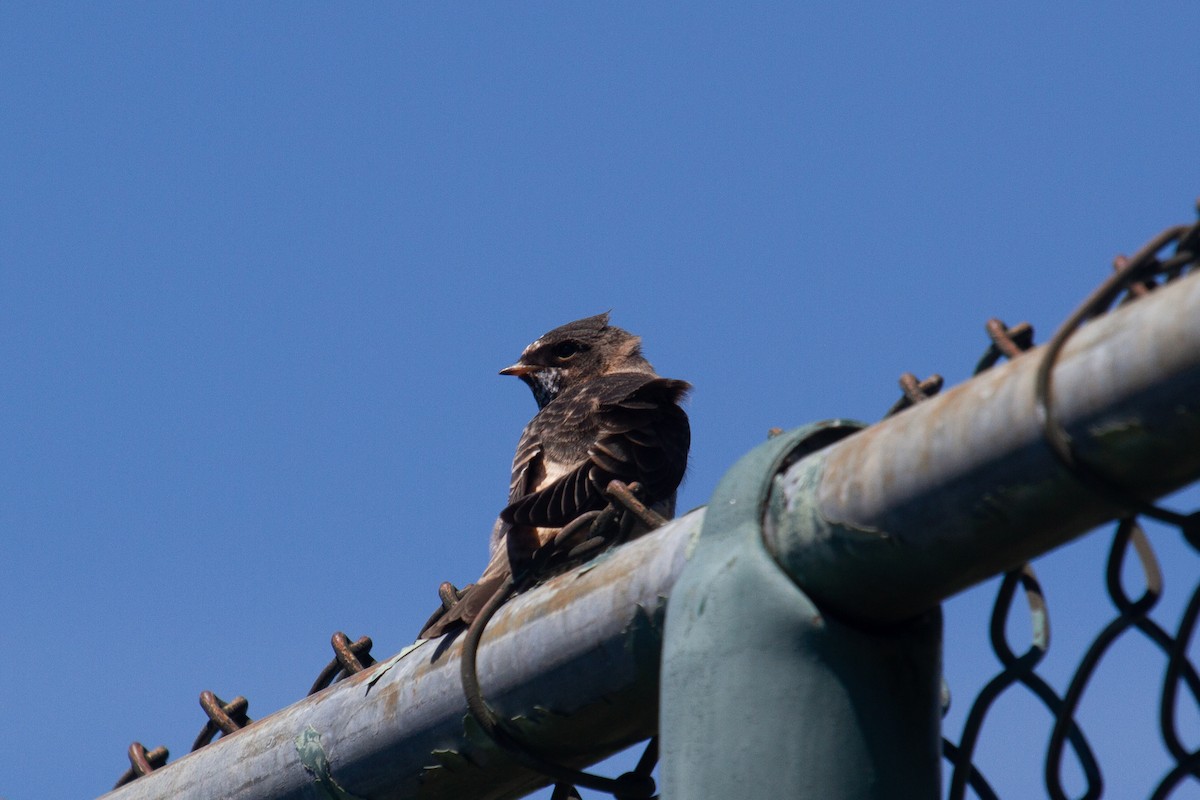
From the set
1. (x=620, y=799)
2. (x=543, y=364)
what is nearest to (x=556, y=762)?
(x=620, y=799)

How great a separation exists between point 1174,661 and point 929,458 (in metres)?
0.27

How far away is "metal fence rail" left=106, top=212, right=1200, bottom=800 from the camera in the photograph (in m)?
1.38

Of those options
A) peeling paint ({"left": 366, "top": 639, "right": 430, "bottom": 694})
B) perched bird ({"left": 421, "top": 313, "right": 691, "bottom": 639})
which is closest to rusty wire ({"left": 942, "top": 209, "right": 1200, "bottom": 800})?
peeling paint ({"left": 366, "top": 639, "right": 430, "bottom": 694})

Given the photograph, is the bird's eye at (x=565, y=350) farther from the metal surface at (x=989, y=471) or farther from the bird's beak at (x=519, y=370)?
the metal surface at (x=989, y=471)

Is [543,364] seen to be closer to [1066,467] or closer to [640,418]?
[640,418]

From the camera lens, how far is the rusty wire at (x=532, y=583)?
2.11 metres

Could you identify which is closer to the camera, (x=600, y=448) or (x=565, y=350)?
(x=600, y=448)

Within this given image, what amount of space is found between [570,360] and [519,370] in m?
0.26

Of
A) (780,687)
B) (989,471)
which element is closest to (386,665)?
(780,687)

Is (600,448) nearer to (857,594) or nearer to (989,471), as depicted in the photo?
(857,594)

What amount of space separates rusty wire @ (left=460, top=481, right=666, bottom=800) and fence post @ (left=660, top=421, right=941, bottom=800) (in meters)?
0.39

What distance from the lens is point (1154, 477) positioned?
1.36m

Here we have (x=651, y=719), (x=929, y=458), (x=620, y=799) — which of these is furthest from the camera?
(x=620, y=799)

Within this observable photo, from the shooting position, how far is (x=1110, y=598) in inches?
60.8
